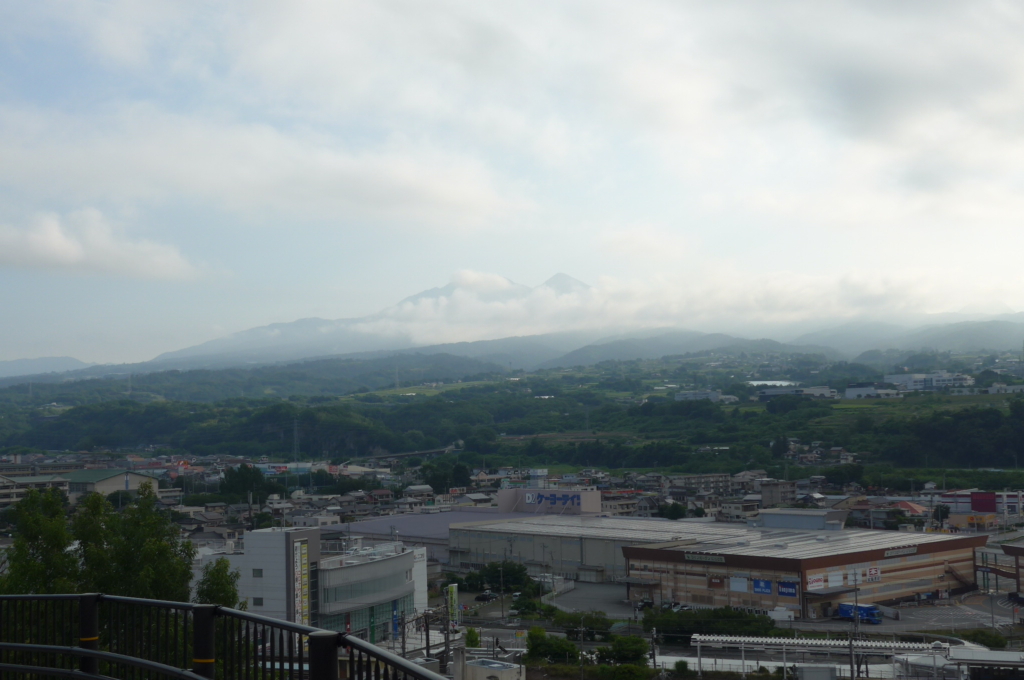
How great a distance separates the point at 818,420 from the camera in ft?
149

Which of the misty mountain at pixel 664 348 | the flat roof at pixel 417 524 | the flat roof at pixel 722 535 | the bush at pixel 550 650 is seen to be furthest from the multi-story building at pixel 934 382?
the misty mountain at pixel 664 348

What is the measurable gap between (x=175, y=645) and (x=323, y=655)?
0.80 meters

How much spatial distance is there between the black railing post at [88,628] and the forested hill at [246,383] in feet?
302

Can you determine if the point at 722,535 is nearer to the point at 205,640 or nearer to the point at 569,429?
the point at 205,640

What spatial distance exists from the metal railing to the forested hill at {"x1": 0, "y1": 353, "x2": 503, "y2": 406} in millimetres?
91638

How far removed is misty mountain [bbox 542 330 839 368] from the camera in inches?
6107

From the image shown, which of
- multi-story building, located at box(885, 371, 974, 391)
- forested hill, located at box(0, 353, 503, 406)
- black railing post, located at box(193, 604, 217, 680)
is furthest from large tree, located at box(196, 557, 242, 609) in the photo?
forested hill, located at box(0, 353, 503, 406)

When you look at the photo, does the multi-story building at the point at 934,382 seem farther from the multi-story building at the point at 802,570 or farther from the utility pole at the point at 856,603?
the utility pole at the point at 856,603

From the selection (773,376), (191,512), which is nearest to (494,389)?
(773,376)

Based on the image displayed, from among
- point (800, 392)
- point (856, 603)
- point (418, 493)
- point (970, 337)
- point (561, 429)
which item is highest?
point (970, 337)

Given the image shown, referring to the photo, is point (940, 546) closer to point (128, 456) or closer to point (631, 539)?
point (631, 539)

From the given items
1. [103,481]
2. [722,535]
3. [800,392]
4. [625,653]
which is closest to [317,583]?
[625,653]

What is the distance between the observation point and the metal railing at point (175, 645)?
173cm

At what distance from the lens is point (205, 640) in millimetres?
2096
